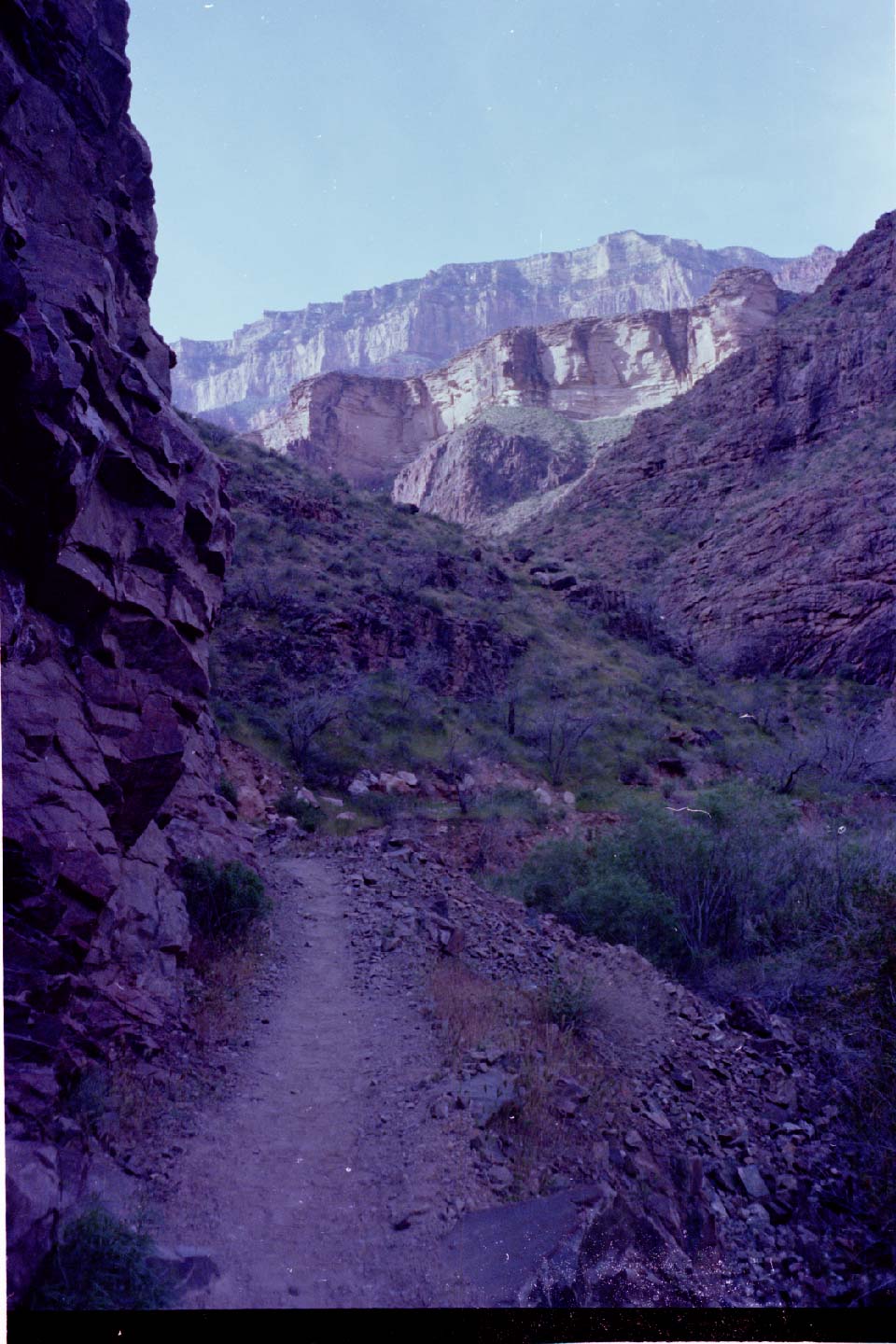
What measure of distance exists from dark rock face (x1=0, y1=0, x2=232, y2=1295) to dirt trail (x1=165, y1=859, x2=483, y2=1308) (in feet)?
2.88

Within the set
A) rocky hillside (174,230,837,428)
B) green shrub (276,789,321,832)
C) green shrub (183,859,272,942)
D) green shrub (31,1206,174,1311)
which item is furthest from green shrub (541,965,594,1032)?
rocky hillside (174,230,837,428)

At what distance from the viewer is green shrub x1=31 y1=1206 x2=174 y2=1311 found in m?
3.06

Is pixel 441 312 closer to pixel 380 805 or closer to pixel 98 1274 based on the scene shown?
pixel 380 805

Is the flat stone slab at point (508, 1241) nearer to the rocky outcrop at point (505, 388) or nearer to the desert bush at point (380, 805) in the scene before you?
the desert bush at point (380, 805)

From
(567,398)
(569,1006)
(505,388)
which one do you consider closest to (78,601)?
(569,1006)

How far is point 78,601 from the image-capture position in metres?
5.41

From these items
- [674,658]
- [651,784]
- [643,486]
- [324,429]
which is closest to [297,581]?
[651,784]

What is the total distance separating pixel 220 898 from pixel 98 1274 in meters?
4.73

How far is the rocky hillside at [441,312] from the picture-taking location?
135875 mm

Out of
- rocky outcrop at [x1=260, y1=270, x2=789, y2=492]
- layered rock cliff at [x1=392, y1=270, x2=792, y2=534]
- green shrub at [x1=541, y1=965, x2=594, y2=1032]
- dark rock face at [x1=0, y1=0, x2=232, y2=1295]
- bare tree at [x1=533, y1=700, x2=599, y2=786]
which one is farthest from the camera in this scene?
rocky outcrop at [x1=260, y1=270, x2=789, y2=492]

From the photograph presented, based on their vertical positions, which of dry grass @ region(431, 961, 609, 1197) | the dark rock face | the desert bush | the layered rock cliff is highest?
the layered rock cliff

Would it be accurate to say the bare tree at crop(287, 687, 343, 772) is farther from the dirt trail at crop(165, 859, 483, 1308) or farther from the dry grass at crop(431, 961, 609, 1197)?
the dirt trail at crop(165, 859, 483, 1308)

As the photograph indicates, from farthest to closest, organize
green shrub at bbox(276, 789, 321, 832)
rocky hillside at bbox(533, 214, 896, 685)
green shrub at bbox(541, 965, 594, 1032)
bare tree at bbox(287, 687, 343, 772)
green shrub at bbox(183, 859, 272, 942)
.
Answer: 1. rocky hillside at bbox(533, 214, 896, 685)
2. bare tree at bbox(287, 687, 343, 772)
3. green shrub at bbox(276, 789, 321, 832)
4. green shrub at bbox(183, 859, 272, 942)
5. green shrub at bbox(541, 965, 594, 1032)

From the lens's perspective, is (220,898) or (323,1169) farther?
(220,898)
